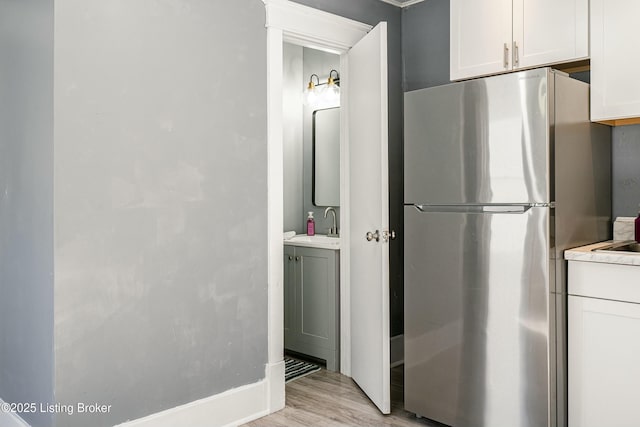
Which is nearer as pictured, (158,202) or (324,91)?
(158,202)

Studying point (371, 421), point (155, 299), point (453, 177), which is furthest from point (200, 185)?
point (371, 421)

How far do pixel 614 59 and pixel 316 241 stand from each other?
2.08m

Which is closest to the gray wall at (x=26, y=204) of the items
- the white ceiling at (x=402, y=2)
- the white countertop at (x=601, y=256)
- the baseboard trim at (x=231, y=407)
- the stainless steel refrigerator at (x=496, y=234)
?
the baseboard trim at (x=231, y=407)

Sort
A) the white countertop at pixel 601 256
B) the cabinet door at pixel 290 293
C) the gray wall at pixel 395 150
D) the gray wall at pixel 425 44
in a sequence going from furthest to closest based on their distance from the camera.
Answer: the cabinet door at pixel 290 293
the gray wall at pixel 395 150
the gray wall at pixel 425 44
the white countertop at pixel 601 256

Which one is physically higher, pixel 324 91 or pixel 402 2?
pixel 402 2

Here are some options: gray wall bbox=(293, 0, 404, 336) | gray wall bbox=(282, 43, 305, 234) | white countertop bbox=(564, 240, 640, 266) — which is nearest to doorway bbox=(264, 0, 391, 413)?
gray wall bbox=(293, 0, 404, 336)

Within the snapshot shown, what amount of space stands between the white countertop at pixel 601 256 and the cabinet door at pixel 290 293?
6.38ft

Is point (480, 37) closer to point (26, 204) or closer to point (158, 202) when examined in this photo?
point (158, 202)

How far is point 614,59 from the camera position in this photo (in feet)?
8.14

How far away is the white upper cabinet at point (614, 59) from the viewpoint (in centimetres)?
242

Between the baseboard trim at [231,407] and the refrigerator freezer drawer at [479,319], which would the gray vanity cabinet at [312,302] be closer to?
the baseboard trim at [231,407]

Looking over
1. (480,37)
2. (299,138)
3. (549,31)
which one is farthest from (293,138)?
(549,31)

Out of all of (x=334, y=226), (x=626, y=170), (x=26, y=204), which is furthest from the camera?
(x=334, y=226)

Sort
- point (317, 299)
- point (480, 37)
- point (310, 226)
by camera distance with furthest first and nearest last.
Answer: point (310, 226)
point (317, 299)
point (480, 37)
